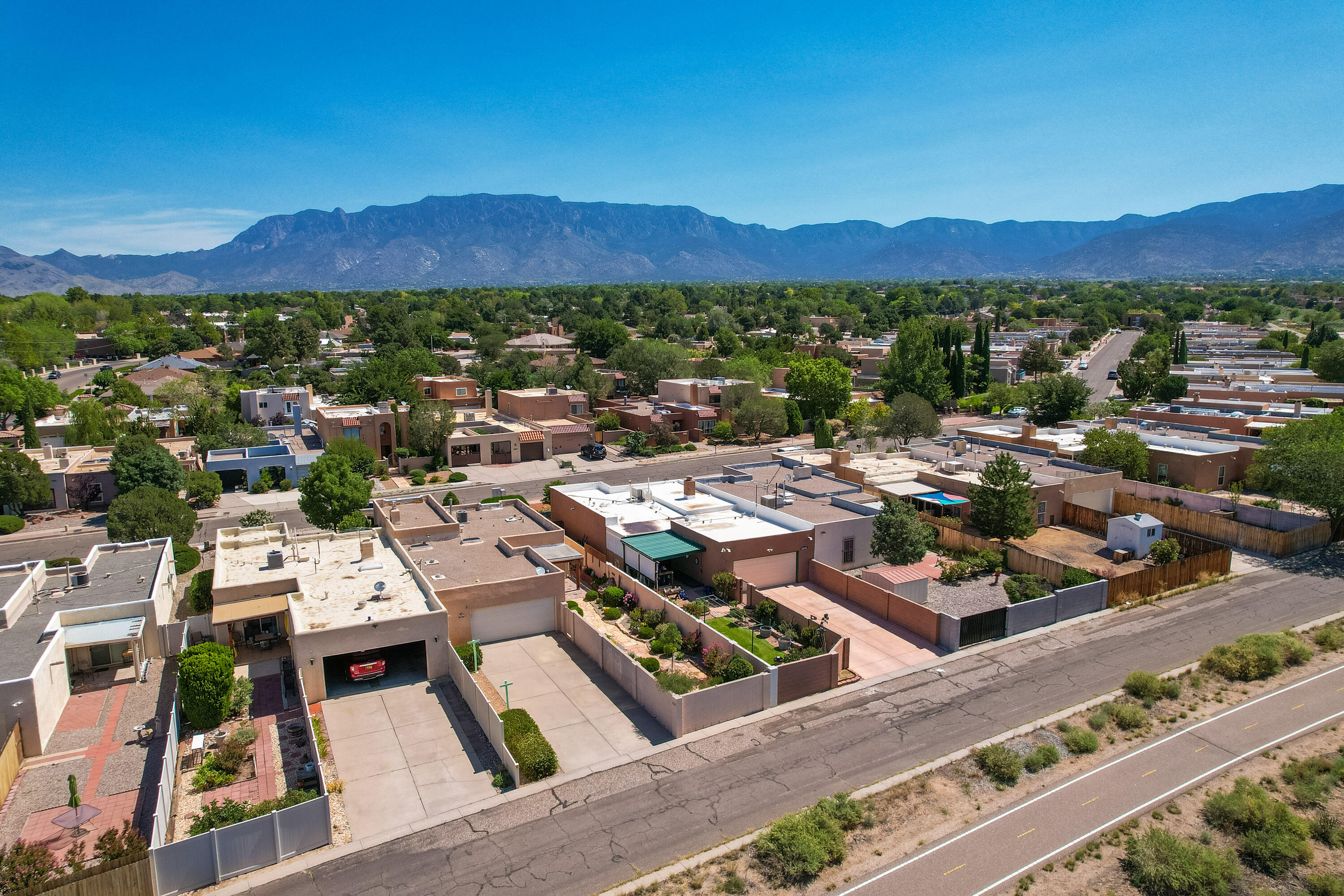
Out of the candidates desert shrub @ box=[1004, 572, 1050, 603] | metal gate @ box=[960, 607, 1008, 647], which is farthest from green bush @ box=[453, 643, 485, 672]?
desert shrub @ box=[1004, 572, 1050, 603]

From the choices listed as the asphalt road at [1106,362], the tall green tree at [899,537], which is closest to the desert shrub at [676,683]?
the tall green tree at [899,537]

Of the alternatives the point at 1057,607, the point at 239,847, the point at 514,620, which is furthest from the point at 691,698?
the point at 1057,607

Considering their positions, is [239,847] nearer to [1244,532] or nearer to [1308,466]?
[1244,532]

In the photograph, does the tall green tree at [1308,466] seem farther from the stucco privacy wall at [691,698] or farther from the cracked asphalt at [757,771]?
the stucco privacy wall at [691,698]

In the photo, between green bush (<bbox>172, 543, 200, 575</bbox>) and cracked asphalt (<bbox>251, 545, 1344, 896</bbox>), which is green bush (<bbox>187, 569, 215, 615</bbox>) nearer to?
green bush (<bbox>172, 543, 200, 575</bbox>)

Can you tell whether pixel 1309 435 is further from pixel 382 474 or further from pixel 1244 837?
pixel 382 474
